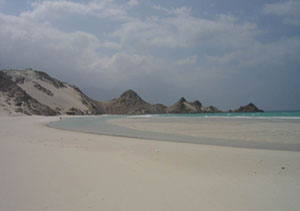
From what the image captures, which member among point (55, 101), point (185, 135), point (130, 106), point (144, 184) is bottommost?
point (185, 135)

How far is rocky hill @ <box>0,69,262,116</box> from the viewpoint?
180ft

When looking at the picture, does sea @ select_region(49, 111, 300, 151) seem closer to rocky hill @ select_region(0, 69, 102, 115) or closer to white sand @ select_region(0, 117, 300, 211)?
white sand @ select_region(0, 117, 300, 211)

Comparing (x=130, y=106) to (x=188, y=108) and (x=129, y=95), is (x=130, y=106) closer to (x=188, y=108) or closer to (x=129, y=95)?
(x=129, y=95)

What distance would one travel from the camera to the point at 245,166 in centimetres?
522

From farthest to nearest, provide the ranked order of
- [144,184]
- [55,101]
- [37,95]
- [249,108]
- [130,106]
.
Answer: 1. [130,106]
2. [249,108]
3. [55,101]
4. [37,95]
5. [144,184]

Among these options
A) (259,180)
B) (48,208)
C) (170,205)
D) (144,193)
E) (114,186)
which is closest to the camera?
(48,208)

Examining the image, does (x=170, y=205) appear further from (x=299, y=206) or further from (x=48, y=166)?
(x=48, y=166)

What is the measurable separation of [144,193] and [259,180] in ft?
8.22

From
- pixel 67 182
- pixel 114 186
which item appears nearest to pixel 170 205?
pixel 114 186

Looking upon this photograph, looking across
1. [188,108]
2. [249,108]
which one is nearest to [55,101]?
[188,108]

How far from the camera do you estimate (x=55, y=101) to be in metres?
75.2

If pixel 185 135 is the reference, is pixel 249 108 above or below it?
above

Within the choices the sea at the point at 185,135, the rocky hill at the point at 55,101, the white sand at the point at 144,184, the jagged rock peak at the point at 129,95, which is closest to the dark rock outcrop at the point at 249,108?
the rocky hill at the point at 55,101

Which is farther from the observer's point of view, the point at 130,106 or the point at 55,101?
the point at 130,106
